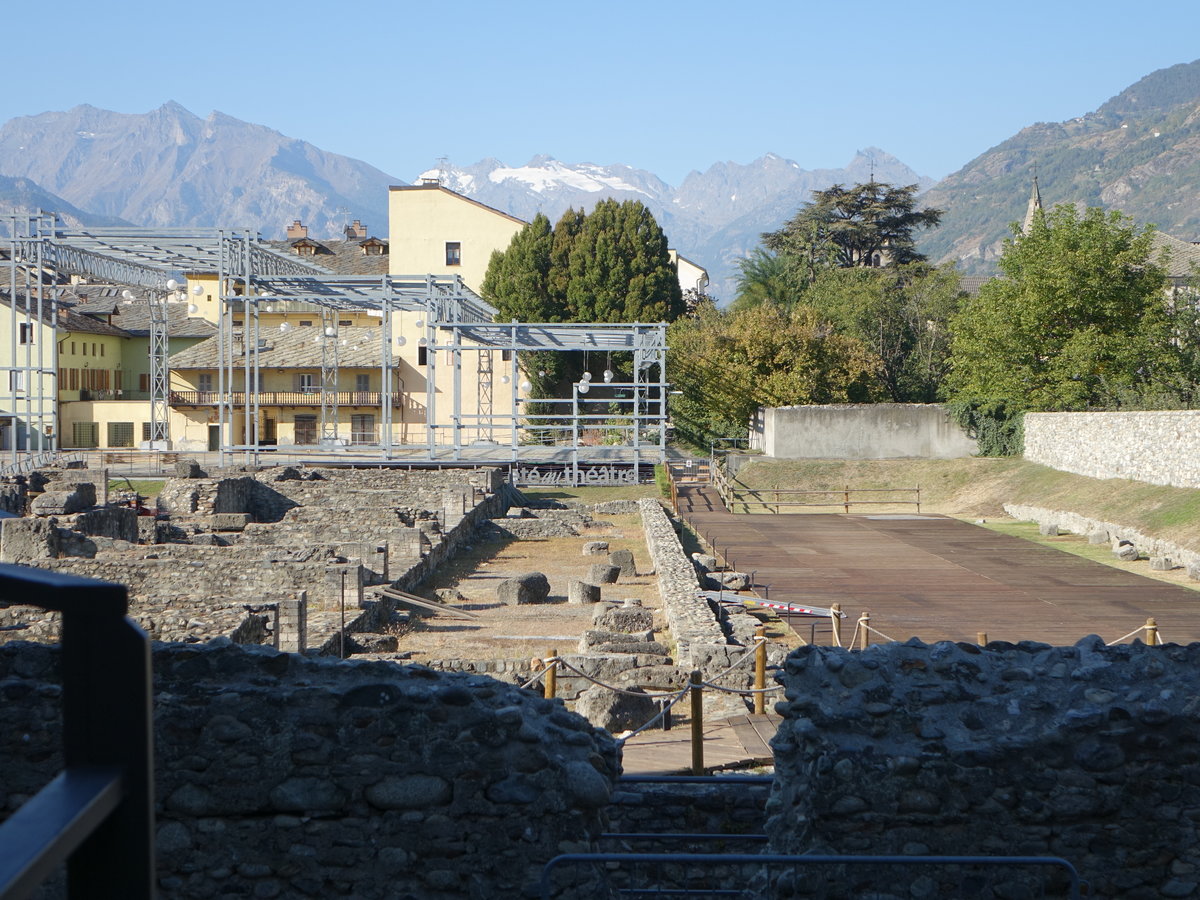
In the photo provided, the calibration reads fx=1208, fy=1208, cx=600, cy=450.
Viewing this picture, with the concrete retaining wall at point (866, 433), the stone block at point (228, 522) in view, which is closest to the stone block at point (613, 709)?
the stone block at point (228, 522)

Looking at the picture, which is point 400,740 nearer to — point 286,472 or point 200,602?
point 200,602

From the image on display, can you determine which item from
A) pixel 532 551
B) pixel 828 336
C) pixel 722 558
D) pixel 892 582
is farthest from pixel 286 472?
pixel 828 336

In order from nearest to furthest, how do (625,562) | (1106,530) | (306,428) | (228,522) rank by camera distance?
Answer: (625,562)
(228,522)
(1106,530)
(306,428)

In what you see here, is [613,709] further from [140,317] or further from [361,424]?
[140,317]

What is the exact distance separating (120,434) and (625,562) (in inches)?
1495

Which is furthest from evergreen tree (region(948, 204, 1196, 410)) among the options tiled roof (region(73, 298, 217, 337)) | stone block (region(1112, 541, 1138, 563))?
tiled roof (region(73, 298, 217, 337))

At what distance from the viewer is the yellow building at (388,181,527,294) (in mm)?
57688

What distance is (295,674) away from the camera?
245 inches

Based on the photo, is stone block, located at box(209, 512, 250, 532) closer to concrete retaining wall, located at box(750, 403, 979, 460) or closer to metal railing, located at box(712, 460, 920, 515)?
metal railing, located at box(712, 460, 920, 515)

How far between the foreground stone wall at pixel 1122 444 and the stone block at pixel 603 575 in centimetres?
1478

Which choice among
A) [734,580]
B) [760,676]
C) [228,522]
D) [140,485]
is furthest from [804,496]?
[760,676]

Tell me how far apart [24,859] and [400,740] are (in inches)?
194

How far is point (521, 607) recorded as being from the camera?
19031mm

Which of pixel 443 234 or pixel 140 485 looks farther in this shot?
pixel 443 234
